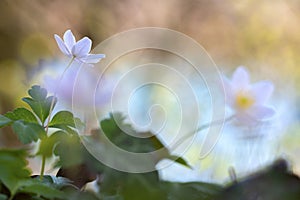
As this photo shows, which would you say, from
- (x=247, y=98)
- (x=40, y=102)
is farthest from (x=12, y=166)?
(x=247, y=98)

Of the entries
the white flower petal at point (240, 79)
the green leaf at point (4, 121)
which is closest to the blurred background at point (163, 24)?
the white flower petal at point (240, 79)

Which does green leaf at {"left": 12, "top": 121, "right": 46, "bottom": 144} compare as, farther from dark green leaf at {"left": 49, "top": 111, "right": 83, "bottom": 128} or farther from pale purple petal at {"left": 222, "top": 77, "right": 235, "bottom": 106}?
pale purple petal at {"left": 222, "top": 77, "right": 235, "bottom": 106}

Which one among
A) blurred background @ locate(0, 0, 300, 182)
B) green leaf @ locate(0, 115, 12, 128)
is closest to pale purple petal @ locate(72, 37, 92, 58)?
green leaf @ locate(0, 115, 12, 128)

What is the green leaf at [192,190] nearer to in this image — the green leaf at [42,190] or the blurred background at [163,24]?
the green leaf at [42,190]

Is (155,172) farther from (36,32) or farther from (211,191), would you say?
(36,32)

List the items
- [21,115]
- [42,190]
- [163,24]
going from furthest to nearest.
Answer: [163,24] < [21,115] < [42,190]

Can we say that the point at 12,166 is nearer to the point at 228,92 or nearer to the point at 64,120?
the point at 64,120
